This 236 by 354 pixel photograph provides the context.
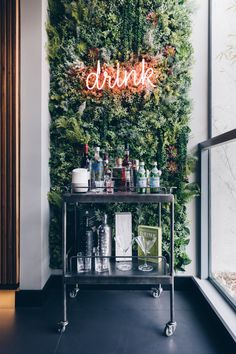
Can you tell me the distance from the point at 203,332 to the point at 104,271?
0.80 metres

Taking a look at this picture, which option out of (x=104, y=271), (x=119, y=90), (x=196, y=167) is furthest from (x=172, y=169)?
(x=104, y=271)

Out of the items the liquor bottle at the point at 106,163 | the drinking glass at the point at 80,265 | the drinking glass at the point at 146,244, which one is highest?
the liquor bottle at the point at 106,163

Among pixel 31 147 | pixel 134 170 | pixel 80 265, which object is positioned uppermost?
pixel 31 147

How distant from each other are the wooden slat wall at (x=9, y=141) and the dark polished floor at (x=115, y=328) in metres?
0.42

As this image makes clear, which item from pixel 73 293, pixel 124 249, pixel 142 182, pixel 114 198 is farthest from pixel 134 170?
pixel 73 293

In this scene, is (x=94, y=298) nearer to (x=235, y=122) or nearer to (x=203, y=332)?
(x=203, y=332)

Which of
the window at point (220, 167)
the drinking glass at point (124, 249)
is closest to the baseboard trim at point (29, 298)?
the drinking glass at point (124, 249)

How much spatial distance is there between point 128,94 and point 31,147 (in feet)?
3.27

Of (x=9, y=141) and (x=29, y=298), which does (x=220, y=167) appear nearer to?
(x=9, y=141)

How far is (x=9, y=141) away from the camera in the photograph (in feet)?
8.68

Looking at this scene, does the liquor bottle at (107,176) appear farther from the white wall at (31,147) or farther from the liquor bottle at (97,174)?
the white wall at (31,147)

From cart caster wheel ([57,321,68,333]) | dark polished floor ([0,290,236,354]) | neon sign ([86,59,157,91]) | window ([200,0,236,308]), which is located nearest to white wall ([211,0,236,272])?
window ([200,0,236,308])

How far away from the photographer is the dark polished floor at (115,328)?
2008 mm

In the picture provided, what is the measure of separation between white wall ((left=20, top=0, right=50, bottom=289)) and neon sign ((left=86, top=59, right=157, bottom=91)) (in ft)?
1.66
